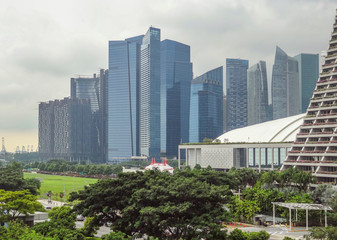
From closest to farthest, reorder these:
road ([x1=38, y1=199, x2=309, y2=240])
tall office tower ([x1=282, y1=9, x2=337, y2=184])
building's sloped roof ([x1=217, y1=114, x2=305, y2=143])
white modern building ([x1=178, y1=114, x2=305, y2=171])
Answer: road ([x1=38, y1=199, x2=309, y2=240]) → tall office tower ([x1=282, y1=9, x2=337, y2=184]) → building's sloped roof ([x1=217, y1=114, x2=305, y2=143]) → white modern building ([x1=178, y1=114, x2=305, y2=171])

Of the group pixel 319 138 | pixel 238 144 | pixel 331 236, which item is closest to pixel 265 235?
pixel 331 236

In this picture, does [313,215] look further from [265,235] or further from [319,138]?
[319,138]

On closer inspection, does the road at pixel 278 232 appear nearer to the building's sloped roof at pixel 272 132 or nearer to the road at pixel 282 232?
the road at pixel 282 232

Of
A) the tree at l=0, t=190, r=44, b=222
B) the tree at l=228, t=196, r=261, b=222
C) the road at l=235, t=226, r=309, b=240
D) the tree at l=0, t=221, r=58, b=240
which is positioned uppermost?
the tree at l=0, t=190, r=44, b=222

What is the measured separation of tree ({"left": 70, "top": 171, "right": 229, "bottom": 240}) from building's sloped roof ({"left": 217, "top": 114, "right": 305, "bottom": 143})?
9538cm

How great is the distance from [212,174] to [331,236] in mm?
41427

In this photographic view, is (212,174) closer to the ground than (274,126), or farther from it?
closer to the ground

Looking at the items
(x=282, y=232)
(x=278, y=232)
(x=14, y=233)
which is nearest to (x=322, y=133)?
(x=282, y=232)

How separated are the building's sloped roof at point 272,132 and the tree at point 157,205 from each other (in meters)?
95.4

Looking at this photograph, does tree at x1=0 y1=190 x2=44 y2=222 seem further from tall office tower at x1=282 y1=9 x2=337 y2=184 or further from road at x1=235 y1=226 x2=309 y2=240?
tall office tower at x1=282 y1=9 x2=337 y2=184

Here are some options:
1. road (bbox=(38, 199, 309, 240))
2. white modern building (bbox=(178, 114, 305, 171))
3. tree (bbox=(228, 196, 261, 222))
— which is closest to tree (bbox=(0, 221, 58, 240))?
road (bbox=(38, 199, 309, 240))

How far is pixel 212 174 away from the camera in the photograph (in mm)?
90500

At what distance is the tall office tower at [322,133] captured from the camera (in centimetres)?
9588

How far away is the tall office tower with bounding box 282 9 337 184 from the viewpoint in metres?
95.9
